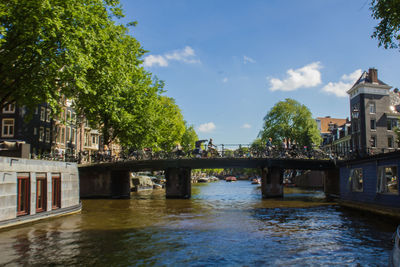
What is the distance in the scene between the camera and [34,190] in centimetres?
1808

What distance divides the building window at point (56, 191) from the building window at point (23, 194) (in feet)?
9.38

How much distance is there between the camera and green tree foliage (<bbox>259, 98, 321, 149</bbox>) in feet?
217

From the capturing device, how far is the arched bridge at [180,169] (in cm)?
3725

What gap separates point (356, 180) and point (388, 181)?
4.93 metres

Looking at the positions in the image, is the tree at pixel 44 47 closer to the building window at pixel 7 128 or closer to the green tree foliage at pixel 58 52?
the green tree foliage at pixel 58 52

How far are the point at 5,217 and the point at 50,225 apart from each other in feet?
10.1

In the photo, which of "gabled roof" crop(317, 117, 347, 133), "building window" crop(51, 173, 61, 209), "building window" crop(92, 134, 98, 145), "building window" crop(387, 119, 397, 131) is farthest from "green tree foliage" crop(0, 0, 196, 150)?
"gabled roof" crop(317, 117, 347, 133)

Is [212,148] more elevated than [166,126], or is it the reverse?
[166,126]

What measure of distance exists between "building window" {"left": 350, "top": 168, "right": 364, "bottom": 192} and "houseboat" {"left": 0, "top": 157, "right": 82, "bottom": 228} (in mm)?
19075

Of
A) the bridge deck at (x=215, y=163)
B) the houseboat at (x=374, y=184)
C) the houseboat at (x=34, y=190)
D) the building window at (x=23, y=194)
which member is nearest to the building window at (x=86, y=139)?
the bridge deck at (x=215, y=163)

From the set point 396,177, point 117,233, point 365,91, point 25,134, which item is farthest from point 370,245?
point 365,91

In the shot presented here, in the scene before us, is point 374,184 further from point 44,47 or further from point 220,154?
point 44,47

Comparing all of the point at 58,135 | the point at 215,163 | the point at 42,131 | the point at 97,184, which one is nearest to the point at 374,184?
the point at 215,163

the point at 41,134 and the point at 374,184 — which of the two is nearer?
the point at 374,184
